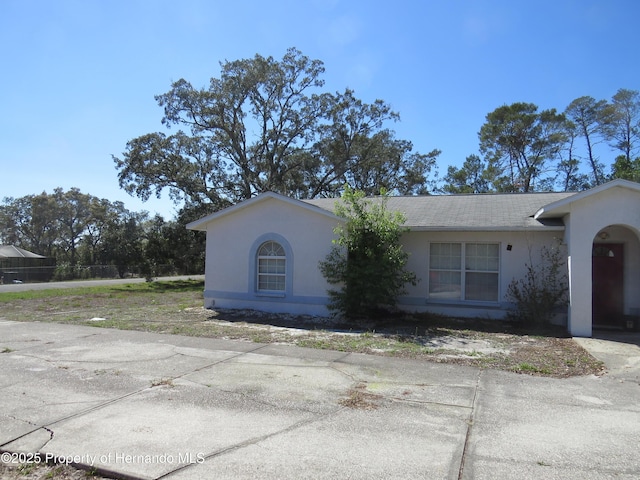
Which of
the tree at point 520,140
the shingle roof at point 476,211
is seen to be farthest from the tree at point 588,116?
the shingle roof at point 476,211

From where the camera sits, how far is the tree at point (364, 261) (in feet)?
37.6

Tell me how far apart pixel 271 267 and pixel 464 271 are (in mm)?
5862

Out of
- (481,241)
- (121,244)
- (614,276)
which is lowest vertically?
(614,276)

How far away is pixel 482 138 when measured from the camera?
125 ft

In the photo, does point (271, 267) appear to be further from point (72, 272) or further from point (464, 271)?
point (72, 272)

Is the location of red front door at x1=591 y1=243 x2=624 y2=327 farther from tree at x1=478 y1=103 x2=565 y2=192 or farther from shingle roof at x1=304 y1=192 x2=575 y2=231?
tree at x1=478 y1=103 x2=565 y2=192

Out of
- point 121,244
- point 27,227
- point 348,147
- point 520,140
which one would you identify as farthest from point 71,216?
point 520,140

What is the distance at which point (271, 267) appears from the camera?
45.0 feet

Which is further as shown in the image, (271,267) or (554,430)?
(271,267)

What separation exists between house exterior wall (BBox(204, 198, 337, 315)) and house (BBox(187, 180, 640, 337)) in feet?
0.10

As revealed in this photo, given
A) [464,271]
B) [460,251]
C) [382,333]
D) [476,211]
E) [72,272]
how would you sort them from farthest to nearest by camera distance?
[72,272]
[476,211]
[460,251]
[464,271]
[382,333]

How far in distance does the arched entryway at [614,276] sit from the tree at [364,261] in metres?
5.15

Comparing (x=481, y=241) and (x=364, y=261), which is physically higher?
(x=481, y=241)

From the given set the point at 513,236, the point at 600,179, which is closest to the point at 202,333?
the point at 513,236
